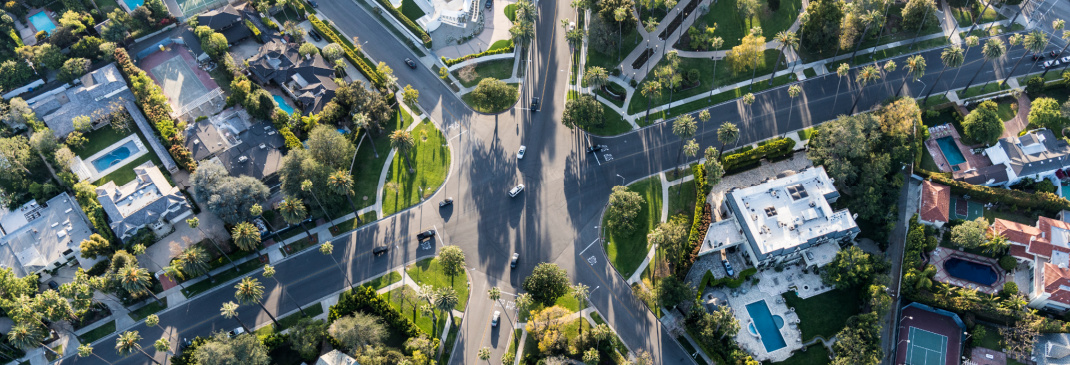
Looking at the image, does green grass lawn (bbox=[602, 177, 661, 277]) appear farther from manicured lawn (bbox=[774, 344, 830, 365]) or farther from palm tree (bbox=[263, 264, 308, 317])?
palm tree (bbox=[263, 264, 308, 317])

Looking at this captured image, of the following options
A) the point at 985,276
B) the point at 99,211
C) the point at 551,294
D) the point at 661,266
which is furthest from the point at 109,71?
the point at 985,276

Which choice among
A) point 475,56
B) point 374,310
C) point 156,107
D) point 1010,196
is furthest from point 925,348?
point 156,107

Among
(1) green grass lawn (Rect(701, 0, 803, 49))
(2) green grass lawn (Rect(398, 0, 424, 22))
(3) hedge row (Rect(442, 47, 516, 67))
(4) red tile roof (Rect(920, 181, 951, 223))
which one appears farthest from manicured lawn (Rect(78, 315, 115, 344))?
A: (4) red tile roof (Rect(920, 181, 951, 223))

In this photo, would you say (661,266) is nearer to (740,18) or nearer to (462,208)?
(462,208)

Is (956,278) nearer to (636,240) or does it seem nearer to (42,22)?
(636,240)

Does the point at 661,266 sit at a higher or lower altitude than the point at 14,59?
lower

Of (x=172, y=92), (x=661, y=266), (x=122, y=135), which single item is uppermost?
(x=172, y=92)
